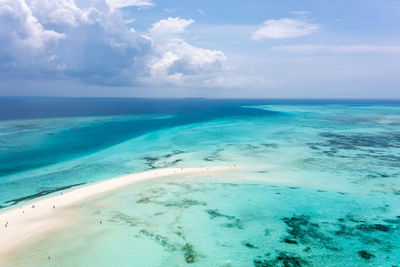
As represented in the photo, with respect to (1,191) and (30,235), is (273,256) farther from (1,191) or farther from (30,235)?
(1,191)

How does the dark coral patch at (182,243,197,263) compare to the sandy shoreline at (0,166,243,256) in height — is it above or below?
below

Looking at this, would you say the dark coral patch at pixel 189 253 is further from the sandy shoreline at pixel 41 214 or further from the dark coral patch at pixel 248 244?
the sandy shoreline at pixel 41 214

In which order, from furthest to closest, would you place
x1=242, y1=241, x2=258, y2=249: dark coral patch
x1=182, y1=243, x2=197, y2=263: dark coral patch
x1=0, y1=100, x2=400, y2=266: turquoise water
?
1. x1=242, y1=241, x2=258, y2=249: dark coral patch
2. x1=0, y1=100, x2=400, y2=266: turquoise water
3. x1=182, y1=243, x2=197, y2=263: dark coral patch


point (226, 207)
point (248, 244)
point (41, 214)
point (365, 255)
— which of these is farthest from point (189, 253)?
point (41, 214)

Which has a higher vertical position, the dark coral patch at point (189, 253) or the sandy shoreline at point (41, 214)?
the sandy shoreline at point (41, 214)

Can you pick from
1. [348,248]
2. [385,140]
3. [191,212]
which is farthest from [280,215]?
[385,140]

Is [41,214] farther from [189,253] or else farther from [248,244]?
[248,244]

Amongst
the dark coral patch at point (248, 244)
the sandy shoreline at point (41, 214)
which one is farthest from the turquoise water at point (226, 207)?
the sandy shoreline at point (41, 214)

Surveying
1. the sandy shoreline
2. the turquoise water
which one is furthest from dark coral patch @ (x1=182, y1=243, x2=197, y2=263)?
the sandy shoreline

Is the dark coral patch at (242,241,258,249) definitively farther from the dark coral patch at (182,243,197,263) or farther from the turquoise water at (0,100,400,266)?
the dark coral patch at (182,243,197,263)

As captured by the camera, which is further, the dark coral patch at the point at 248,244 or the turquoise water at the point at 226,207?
the dark coral patch at the point at 248,244
